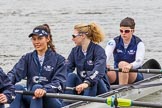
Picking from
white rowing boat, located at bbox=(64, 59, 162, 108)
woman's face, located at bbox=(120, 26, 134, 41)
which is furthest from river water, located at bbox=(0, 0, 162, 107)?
woman's face, located at bbox=(120, 26, 134, 41)

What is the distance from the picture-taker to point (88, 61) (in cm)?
952

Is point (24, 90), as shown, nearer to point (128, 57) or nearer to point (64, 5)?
point (128, 57)

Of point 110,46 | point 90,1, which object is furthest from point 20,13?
point 110,46

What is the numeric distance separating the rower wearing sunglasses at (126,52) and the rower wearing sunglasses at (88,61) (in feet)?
3.40

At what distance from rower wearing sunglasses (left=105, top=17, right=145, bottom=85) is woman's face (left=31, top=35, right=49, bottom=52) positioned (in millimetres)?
2763

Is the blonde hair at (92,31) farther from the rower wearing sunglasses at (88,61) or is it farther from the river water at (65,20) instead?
the river water at (65,20)

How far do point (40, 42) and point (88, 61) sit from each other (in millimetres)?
1833

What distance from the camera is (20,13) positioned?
33.0 meters

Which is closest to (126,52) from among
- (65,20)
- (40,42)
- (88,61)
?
(88,61)

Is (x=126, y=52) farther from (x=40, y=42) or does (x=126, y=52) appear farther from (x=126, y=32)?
(x=40, y=42)

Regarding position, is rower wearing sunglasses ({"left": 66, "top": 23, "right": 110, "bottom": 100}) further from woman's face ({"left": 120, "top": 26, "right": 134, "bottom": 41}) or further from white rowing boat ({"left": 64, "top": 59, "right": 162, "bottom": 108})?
woman's face ({"left": 120, "top": 26, "right": 134, "bottom": 41})

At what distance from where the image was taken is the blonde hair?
30.3ft

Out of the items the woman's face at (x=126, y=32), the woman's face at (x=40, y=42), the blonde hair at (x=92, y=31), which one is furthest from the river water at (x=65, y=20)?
the woman's face at (x=40, y=42)

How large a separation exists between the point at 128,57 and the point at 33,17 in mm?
19893
